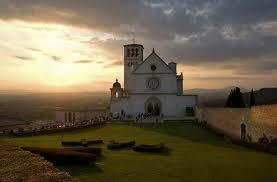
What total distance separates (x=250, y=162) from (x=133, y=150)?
7.45 meters

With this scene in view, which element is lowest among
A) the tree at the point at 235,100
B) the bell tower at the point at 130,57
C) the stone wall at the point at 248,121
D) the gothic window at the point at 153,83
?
the stone wall at the point at 248,121

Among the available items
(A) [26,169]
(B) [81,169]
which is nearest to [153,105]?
(B) [81,169]

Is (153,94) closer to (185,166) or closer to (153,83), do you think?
(153,83)

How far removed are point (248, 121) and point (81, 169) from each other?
15.8m

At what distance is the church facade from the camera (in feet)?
211

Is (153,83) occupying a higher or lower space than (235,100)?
higher

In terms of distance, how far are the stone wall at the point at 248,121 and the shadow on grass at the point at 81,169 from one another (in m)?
11.4

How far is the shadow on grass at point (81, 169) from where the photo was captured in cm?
1824

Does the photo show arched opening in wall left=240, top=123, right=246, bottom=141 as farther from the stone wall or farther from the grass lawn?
the grass lawn

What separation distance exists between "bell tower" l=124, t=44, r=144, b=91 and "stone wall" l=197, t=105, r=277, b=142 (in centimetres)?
2692

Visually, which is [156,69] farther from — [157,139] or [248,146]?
[248,146]

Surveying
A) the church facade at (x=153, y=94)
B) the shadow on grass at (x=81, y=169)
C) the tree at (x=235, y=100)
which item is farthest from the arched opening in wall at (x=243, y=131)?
the church facade at (x=153, y=94)

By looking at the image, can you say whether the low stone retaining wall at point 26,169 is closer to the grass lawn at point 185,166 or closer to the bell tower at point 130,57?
the grass lawn at point 185,166

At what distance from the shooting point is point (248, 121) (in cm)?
3097
